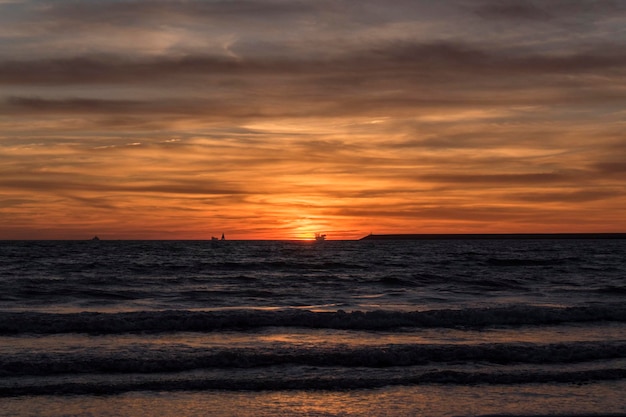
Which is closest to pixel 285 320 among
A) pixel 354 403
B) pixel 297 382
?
pixel 297 382

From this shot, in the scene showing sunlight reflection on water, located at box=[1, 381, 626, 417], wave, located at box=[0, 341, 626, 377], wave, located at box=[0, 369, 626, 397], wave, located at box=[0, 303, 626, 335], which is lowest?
sunlight reflection on water, located at box=[1, 381, 626, 417]

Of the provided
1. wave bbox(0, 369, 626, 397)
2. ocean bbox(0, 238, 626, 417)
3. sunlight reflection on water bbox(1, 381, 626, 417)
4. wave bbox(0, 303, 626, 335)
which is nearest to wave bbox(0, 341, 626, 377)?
ocean bbox(0, 238, 626, 417)

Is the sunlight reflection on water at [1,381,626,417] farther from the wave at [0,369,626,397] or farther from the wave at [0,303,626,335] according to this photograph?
the wave at [0,303,626,335]

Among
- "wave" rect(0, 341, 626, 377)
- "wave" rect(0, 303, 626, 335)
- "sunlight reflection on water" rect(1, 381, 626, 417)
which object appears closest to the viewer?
"sunlight reflection on water" rect(1, 381, 626, 417)

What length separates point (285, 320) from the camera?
73.5 feet

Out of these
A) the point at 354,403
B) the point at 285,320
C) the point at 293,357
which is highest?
the point at 285,320

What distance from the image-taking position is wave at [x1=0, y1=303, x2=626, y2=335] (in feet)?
66.8

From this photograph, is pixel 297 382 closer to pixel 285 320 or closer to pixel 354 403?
pixel 354 403

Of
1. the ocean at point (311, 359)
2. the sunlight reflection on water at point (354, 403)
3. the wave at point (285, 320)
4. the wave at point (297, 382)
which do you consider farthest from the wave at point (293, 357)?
the wave at point (285, 320)

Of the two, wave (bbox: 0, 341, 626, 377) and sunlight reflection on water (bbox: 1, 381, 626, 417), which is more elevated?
wave (bbox: 0, 341, 626, 377)

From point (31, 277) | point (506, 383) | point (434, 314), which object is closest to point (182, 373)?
point (506, 383)

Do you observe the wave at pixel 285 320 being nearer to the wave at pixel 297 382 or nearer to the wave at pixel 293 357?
the wave at pixel 293 357

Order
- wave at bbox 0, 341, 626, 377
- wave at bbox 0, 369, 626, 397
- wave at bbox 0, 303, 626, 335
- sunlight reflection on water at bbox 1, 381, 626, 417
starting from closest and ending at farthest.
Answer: sunlight reflection on water at bbox 1, 381, 626, 417 → wave at bbox 0, 369, 626, 397 → wave at bbox 0, 341, 626, 377 → wave at bbox 0, 303, 626, 335

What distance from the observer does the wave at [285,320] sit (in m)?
20.4
